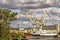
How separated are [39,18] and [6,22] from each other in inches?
554

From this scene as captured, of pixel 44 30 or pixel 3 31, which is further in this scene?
pixel 44 30

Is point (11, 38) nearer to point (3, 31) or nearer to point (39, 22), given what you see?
point (3, 31)

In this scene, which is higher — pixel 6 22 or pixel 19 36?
pixel 6 22

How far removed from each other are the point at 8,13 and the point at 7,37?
2.44 feet

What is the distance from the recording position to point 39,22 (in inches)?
899

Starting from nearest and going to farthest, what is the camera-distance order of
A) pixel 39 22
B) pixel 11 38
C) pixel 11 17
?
pixel 11 38 < pixel 11 17 < pixel 39 22

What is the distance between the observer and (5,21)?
685 cm

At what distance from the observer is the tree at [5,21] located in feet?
21.9

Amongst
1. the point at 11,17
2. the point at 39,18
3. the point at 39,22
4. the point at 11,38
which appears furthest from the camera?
the point at 39,22

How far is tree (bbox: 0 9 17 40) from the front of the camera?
6.68m

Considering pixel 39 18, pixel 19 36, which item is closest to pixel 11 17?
pixel 19 36

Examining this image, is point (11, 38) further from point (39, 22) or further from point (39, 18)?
point (39, 22)

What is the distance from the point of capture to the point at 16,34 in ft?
23.1

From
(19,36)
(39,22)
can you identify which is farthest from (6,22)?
(39,22)
